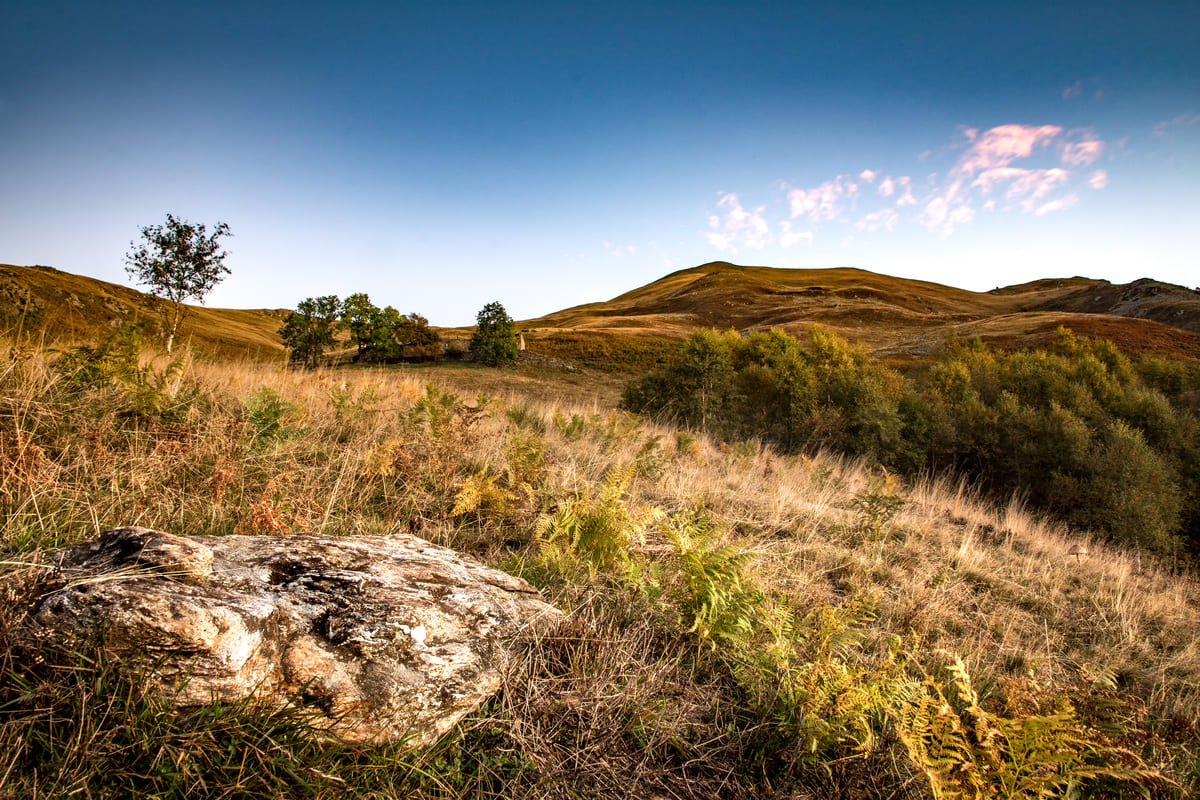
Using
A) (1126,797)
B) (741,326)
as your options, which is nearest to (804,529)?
(1126,797)

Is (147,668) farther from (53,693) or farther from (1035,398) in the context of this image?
(1035,398)

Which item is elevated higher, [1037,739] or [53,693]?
[53,693]

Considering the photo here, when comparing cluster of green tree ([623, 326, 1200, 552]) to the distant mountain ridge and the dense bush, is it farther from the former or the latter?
the distant mountain ridge

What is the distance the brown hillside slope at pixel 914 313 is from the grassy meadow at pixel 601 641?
115ft

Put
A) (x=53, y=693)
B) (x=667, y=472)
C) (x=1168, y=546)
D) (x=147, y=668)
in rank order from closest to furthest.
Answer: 1. (x=53, y=693)
2. (x=147, y=668)
3. (x=667, y=472)
4. (x=1168, y=546)

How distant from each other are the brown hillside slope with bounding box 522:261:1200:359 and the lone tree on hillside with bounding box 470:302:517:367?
22.0 m

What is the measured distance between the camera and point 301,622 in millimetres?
1659

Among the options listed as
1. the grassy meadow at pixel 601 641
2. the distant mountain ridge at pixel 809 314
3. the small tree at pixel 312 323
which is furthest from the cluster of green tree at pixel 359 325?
the grassy meadow at pixel 601 641

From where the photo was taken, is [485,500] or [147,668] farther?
[485,500]

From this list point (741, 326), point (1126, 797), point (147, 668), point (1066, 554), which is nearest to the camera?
point (147, 668)

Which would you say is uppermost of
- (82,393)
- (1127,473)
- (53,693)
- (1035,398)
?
(82,393)

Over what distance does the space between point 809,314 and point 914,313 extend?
589 inches

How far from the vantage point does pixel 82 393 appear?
3.41 m

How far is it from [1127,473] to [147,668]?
18526 millimetres
